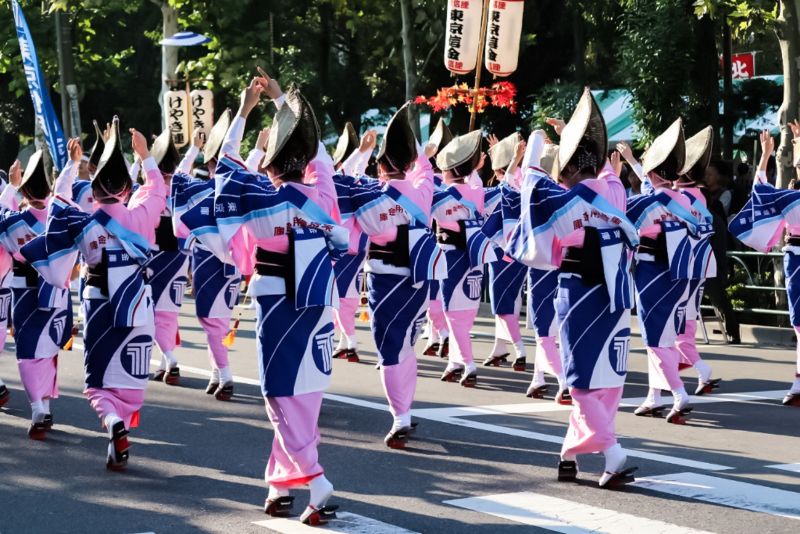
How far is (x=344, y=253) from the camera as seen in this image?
27.5 feet

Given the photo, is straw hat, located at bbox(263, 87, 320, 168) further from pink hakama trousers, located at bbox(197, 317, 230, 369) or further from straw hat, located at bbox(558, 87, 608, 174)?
pink hakama trousers, located at bbox(197, 317, 230, 369)

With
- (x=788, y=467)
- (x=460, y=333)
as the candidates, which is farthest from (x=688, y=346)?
(x=788, y=467)

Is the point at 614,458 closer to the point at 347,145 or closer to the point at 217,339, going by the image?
the point at 217,339

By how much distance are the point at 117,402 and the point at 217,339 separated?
283 cm

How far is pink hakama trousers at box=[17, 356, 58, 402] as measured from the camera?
9.41 meters

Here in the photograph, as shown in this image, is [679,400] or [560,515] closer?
[560,515]

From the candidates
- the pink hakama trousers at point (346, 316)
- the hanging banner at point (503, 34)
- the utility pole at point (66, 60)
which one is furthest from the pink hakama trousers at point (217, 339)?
the utility pole at point (66, 60)

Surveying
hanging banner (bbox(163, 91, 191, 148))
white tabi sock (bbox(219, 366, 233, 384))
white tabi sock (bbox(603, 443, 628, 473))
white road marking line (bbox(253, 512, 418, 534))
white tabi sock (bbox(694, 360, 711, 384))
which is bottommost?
white road marking line (bbox(253, 512, 418, 534))

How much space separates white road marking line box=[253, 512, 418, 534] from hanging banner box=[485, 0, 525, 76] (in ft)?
42.1

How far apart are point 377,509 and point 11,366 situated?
23.1ft

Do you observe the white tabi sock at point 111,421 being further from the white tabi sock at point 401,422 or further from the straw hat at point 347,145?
the straw hat at point 347,145

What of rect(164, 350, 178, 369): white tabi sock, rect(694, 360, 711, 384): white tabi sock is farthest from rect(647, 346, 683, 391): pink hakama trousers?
rect(164, 350, 178, 369): white tabi sock

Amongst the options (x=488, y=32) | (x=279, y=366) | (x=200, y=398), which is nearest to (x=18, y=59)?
(x=488, y=32)

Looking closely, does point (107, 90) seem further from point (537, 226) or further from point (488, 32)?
point (537, 226)
